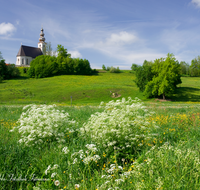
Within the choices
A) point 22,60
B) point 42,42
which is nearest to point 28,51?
point 22,60

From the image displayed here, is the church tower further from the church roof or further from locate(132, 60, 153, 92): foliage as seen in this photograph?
locate(132, 60, 153, 92): foliage

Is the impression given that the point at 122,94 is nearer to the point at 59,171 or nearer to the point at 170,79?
the point at 170,79

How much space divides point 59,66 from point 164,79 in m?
53.6

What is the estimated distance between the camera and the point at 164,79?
3581 centimetres

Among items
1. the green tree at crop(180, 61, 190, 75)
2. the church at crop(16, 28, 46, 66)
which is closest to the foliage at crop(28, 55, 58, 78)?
the church at crop(16, 28, 46, 66)

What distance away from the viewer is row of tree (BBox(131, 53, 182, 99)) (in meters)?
36.0

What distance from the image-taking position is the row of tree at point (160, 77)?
36.0m

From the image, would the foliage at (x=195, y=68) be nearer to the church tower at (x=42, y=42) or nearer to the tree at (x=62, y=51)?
the tree at (x=62, y=51)

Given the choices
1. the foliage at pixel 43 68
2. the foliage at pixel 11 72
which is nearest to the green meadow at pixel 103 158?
the foliage at pixel 43 68

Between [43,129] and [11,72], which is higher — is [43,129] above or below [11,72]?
below

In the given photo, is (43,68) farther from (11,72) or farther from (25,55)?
(25,55)

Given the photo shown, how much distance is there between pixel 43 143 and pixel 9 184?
1805mm

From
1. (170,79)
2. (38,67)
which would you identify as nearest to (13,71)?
(38,67)

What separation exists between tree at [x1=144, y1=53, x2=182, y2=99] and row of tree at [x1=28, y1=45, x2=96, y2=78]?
158 ft
